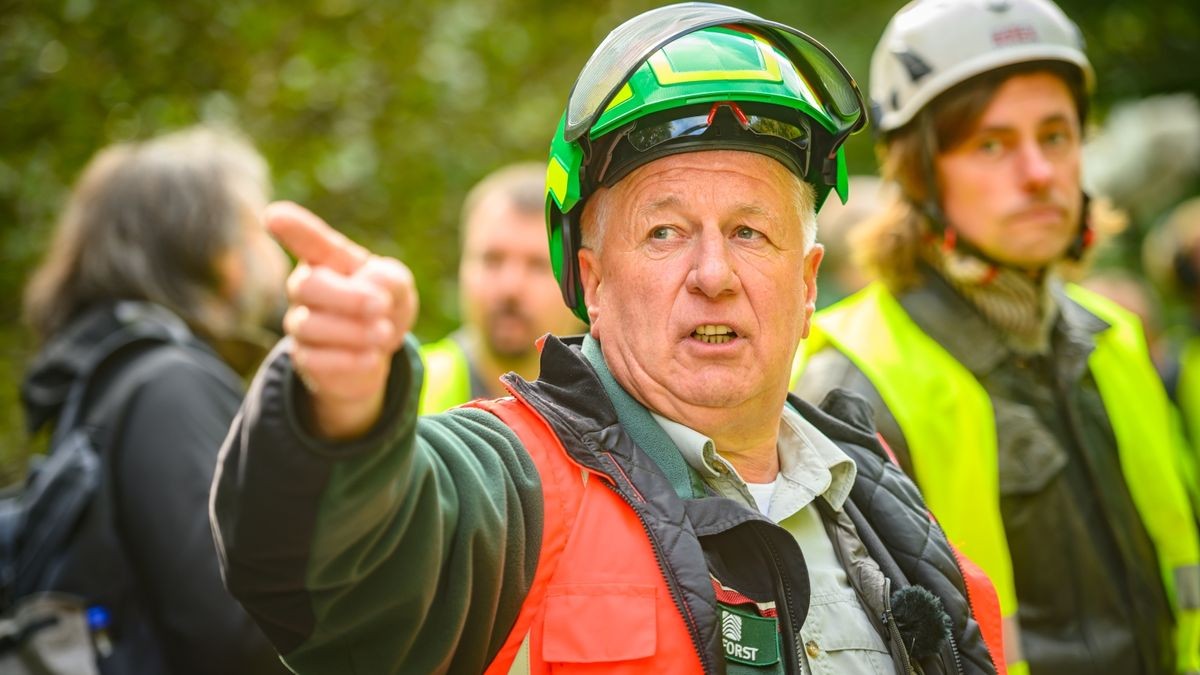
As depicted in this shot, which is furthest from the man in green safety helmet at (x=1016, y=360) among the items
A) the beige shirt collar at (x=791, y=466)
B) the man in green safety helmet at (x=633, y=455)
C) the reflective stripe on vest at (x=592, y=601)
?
the reflective stripe on vest at (x=592, y=601)

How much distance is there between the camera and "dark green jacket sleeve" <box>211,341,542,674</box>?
5.32 feet

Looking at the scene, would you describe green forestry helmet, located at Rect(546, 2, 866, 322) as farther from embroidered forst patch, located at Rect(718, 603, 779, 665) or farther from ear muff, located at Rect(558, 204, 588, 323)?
embroidered forst patch, located at Rect(718, 603, 779, 665)

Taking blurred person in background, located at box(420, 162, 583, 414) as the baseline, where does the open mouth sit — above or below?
below

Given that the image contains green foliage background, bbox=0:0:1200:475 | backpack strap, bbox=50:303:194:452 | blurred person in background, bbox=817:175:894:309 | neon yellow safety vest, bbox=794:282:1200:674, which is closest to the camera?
neon yellow safety vest, bbox=794:282:1200:674

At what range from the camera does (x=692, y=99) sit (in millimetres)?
2379

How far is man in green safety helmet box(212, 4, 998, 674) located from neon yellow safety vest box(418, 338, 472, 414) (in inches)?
122

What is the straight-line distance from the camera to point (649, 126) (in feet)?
8.00

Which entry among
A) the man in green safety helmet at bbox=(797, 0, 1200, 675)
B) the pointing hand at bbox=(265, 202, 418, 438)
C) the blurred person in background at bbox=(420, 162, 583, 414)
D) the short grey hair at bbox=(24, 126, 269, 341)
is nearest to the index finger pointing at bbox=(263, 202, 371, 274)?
the pointing hand at bbox=(265, 202, 418, 438)

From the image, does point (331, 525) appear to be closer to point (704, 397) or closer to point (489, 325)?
point (704, 397)

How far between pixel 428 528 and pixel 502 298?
4.19 metres

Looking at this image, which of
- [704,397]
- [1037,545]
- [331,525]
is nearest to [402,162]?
[1037,545]

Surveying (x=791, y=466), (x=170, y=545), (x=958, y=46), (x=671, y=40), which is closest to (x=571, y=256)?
(x=671, y=40)

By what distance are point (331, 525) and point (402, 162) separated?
6593mm

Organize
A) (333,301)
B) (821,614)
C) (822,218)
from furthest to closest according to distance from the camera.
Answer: (822,218)
(821,614)
(333,301)
